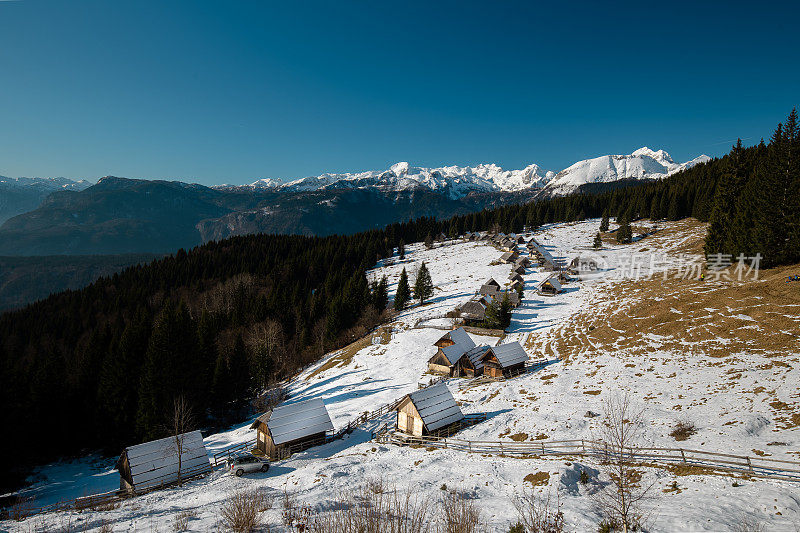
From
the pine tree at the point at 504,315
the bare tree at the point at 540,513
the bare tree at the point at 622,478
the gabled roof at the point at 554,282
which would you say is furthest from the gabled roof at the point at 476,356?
the gabled roof at the point at 554,282

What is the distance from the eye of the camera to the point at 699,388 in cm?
2612

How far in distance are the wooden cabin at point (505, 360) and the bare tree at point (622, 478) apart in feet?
43.6

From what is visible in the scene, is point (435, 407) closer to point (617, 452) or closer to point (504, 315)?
point (617, 452)

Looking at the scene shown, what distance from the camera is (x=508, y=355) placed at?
1598 inches

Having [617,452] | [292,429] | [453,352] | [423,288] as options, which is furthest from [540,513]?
[423,288]

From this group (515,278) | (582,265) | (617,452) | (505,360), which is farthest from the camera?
(582,265)

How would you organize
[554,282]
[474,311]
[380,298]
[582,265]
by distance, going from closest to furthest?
1. [474,311]
2. [554,282]
3. [380,298]
4. [582,265]

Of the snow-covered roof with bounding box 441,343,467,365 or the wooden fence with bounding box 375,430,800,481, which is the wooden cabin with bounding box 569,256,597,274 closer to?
the snow-covered roof with bounding box 441,343,467,365

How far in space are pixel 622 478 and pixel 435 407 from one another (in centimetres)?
1536

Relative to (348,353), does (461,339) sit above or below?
above

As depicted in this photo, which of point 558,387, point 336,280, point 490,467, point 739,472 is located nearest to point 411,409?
point 490,467

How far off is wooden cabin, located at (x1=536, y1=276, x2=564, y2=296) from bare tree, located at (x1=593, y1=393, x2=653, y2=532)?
46.5m

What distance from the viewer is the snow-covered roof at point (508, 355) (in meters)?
40.2

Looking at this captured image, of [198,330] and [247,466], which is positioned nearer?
[247,466]
